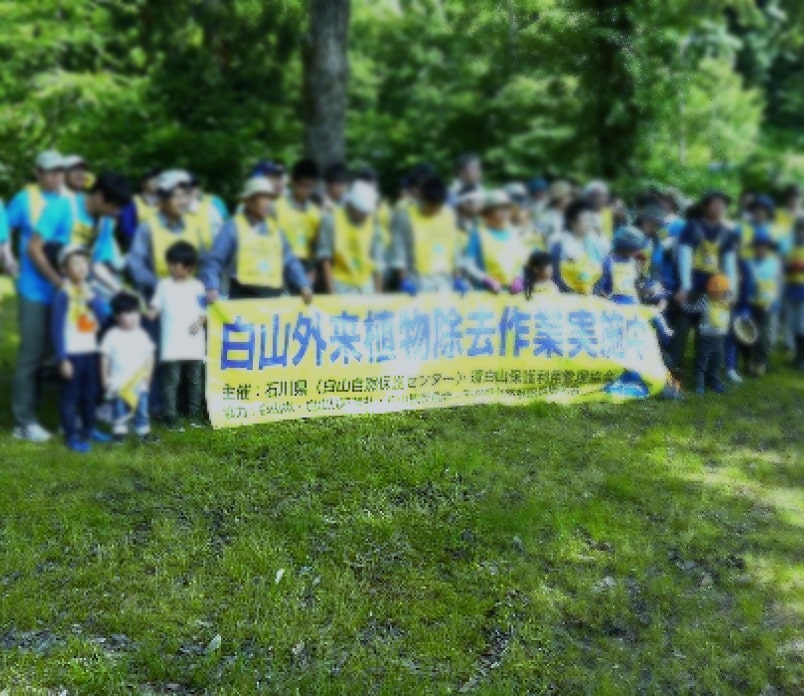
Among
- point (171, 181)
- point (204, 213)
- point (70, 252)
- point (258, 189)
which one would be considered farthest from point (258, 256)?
point (70, 252)

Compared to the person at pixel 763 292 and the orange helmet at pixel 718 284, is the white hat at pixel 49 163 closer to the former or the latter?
the orange helmet at pixel 718 284

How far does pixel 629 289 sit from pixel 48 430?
191 inches

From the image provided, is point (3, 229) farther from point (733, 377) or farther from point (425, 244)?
point (733, 377)

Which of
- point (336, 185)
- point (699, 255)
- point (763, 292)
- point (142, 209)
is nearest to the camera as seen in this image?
point (142, 209)

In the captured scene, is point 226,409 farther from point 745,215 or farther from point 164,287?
point 745,215

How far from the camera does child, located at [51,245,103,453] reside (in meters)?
7.27

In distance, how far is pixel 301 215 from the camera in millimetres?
8445

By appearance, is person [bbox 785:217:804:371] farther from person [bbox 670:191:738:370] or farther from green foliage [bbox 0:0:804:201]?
green foliage [bbox 0:0:804:201]

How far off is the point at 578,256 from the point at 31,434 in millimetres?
4651

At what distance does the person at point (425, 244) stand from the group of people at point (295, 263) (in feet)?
0.05

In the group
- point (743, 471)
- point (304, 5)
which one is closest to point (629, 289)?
point (743, 471)

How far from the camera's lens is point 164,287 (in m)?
7.40

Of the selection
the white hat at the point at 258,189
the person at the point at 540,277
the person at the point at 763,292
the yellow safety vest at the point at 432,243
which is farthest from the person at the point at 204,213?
the person at the point at 763,292

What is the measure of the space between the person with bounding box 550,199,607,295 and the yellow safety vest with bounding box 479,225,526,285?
42cm
